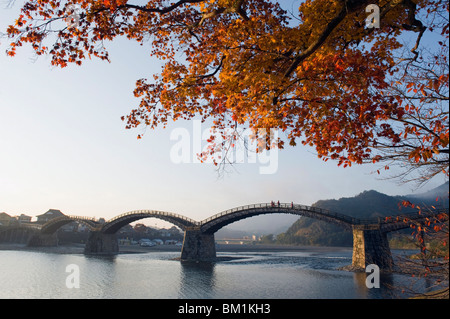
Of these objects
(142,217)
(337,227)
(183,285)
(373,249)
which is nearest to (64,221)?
(142,217)

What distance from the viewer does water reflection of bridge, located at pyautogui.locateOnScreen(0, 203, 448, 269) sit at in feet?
116

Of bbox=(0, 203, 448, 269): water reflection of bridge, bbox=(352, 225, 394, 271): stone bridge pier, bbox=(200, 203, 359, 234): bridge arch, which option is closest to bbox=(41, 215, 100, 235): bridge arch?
bbox=(0, 203, 448, 269): water reflection of bridge

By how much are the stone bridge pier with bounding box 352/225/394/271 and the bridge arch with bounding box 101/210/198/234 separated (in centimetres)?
2838

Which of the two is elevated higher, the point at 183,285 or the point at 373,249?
the point at 373,249

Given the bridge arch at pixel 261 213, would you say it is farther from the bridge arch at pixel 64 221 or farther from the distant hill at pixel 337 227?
the distant hill at pixel 337 227

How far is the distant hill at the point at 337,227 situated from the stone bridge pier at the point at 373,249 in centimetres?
7031

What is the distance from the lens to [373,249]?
117 ft

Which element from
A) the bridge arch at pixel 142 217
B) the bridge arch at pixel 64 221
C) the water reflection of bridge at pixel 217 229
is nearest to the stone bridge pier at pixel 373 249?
the water reflection of bridge at pixel 217 229

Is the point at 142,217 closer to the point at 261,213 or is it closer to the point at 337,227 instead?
the point at 261,213

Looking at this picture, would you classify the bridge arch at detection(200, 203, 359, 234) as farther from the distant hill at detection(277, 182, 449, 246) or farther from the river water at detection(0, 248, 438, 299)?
the distant hill at detection(277, 182, 449, 246)

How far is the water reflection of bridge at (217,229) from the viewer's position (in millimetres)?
35500

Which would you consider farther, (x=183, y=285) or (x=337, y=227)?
(x=337, y=227)

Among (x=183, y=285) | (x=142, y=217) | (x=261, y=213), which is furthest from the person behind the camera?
(x=142, y=217)

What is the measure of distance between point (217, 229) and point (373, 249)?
27.2m
